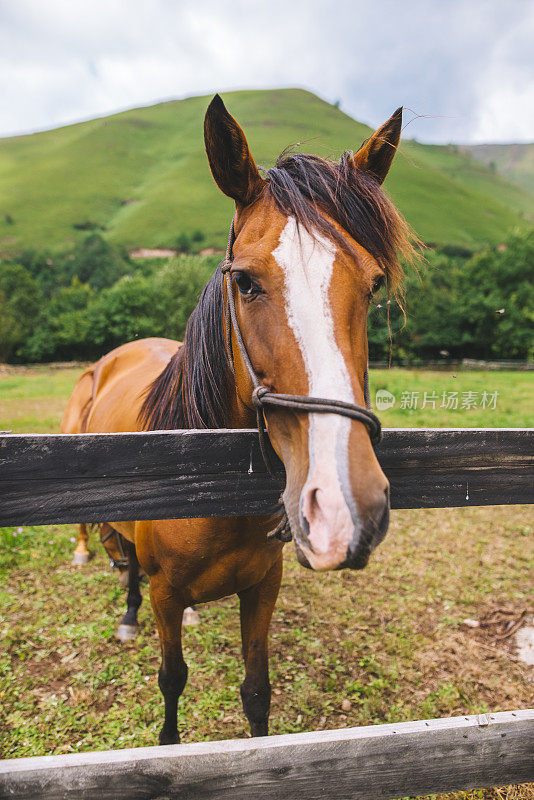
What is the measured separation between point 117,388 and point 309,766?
3.02 metres

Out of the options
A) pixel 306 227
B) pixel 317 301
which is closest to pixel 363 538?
pixel 317 301

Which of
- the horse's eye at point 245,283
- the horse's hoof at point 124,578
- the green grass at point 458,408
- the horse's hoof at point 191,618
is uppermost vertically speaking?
the horse's eye at point 245,283

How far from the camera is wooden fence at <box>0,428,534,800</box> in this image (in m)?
1.39

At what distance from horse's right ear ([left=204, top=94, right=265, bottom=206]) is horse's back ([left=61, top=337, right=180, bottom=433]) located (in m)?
1.40

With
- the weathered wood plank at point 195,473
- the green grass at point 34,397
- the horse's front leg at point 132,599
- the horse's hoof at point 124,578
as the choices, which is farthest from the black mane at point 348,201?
the green grass at point 34,397

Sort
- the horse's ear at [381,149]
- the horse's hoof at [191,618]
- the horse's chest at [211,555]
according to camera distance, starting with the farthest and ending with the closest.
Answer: the horse's hoof at [191,618] → the horse's chest at [211,555] → the horse's ear at [381,149]

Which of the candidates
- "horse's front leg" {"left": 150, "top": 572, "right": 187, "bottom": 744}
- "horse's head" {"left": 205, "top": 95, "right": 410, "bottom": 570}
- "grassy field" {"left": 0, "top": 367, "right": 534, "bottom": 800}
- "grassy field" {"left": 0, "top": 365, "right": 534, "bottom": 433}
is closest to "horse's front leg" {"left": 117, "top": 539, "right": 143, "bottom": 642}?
"grassy field" {"left": 0, "top": 367, "right": 534, "bottom": 800}

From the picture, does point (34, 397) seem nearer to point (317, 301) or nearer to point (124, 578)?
point (124, 578)

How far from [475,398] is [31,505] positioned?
14031 mm

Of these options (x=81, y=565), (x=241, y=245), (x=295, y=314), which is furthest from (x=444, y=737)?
(x=81, y=565)

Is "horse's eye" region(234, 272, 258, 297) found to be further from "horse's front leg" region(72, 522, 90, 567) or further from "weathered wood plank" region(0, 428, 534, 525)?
"horse's front leg" region(72, 522, 90, 567)

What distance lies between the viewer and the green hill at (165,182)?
7850 cm

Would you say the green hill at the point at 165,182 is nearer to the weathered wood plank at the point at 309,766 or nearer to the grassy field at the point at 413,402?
the grassy field at the point at 413,402

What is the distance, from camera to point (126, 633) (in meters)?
3.80
